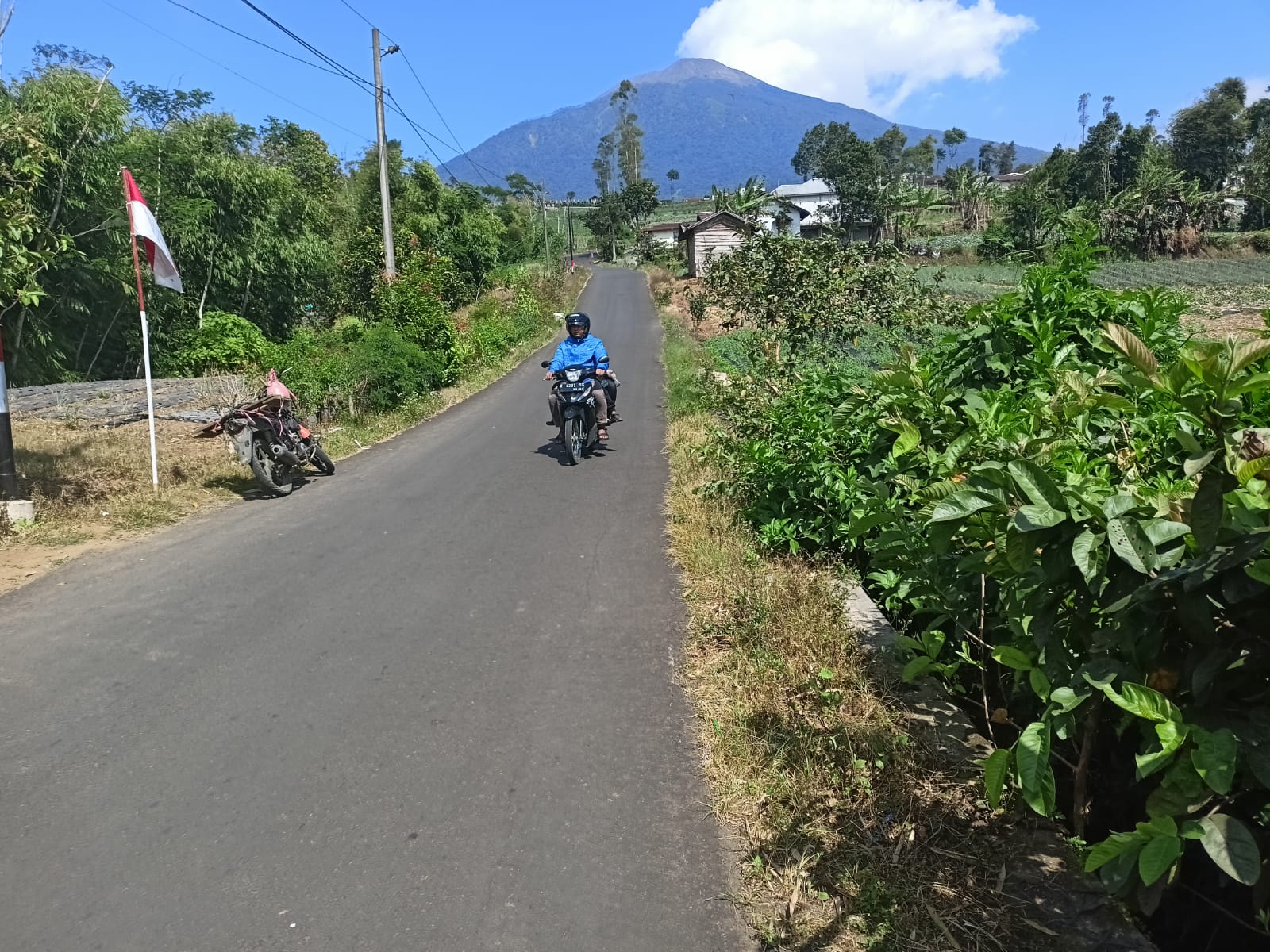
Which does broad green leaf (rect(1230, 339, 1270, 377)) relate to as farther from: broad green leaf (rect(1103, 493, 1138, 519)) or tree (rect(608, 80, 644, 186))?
tree (rect(608, 80, 644, 186))

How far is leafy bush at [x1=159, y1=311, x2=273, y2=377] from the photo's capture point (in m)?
19.5

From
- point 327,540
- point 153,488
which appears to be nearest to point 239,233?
point 153,488

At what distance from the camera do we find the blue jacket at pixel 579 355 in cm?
1062

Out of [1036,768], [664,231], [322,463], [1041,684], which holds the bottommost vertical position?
[322,463]

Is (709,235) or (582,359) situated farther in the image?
(709,235)

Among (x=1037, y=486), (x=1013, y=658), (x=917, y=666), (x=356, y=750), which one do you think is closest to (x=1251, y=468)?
(x=1037, y=486)

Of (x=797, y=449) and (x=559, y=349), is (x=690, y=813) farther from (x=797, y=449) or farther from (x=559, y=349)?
(x=559, y=349)

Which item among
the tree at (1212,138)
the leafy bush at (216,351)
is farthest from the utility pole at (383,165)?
the tree at (1212,138)

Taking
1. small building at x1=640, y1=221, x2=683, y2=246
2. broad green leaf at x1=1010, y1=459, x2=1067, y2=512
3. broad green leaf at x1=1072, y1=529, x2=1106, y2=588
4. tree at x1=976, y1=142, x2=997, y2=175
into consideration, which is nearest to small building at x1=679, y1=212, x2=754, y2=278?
small building at x1=640, y1=221, x2=683, y2=246

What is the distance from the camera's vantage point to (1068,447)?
288 centimetres

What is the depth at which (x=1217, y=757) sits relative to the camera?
1.76m

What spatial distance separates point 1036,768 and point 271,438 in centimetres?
841

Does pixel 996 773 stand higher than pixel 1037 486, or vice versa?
pixel 1037 486

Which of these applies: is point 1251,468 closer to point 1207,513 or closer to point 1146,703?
point 1207,513
